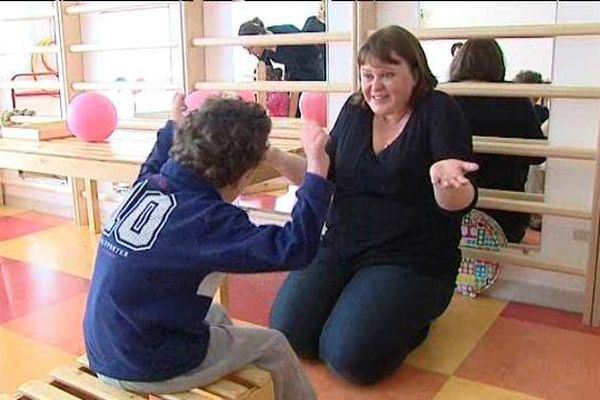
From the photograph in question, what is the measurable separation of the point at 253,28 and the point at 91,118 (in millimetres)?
814

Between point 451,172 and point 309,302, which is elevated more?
point 451,172

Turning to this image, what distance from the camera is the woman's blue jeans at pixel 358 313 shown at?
1.87 meters

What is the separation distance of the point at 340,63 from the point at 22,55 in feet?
7.68

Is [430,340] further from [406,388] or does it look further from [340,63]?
[340,63]

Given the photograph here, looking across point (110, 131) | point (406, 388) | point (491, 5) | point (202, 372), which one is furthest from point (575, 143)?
point (110, 131)

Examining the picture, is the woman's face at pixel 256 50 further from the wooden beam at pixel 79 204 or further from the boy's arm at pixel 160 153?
the boy's arm at pixel 160 153

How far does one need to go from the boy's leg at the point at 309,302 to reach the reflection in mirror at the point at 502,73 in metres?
0.75

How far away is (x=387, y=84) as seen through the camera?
197 cm

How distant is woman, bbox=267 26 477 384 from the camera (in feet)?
6.22

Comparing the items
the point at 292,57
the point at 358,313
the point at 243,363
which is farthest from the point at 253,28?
the point at 243,363

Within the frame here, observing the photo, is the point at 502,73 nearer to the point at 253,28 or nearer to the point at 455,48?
the point at 455,48

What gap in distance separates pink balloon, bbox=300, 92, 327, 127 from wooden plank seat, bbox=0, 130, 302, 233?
169 millimetres

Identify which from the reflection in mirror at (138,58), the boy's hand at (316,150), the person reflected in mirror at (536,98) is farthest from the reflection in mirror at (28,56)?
the boy's hand at (316,150)

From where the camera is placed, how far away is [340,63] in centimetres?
273
